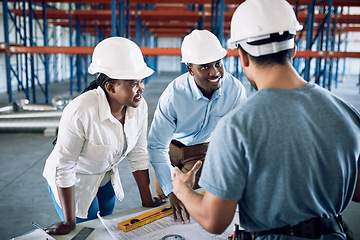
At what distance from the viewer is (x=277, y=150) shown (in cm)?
96

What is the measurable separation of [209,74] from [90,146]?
1008mm

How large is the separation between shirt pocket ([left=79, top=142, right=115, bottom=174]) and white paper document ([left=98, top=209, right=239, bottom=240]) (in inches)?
15.4

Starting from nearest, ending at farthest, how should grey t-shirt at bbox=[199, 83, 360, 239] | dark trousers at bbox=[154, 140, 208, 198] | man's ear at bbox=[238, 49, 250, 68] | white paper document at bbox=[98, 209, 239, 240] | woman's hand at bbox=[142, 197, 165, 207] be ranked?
1. grey t-shirt at bbox=[199, 83, 360, 239]
2. man's ear at bbox=[238, 49, 250, 68]
3. white paper document at bbox=[98, 209, 239, 240]
4. woman's hand at bbox=[142, 197, 165, 207]
5. dark trousers at bbox=[154, 140, 208, 198]

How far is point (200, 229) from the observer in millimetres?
1671

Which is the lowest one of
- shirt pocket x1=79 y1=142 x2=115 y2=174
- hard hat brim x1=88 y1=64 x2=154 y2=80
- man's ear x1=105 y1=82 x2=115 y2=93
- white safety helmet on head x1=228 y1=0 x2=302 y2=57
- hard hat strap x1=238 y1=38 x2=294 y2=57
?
shirt pocket x1=79 y1=142 x2=115 y2=174

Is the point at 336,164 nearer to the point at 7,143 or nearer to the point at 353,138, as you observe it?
the point at 353,138

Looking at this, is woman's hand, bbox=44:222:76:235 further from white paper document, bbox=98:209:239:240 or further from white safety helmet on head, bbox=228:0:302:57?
white safety helmet on head, bbox=228:0:302:57

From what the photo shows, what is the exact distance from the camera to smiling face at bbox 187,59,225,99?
92.2 inches

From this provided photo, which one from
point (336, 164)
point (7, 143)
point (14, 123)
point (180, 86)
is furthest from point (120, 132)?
point (14, 123)

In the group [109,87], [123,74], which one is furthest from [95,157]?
[123,74]

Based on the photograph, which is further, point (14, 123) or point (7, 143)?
point (14, 123)

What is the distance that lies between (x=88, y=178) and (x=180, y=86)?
3.17 feet

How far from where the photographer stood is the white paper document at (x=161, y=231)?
158 centimetres

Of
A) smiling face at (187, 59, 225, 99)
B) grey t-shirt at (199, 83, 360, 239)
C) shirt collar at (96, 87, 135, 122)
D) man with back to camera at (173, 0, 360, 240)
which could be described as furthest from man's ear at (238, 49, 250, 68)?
smiling face at (187, 59, 225, 99)
